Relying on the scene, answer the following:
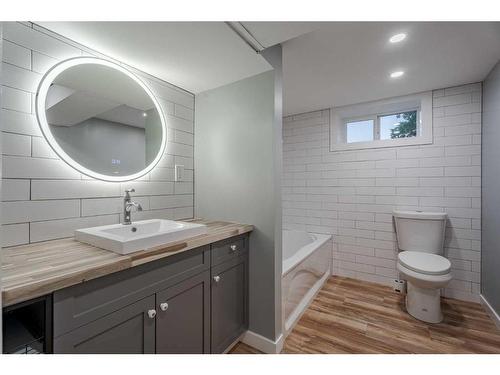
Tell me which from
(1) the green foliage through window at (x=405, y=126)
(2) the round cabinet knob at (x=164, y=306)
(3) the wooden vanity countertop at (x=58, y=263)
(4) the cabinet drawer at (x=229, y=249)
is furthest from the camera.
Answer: (1) the green foliage through window at (x=405, y=126)

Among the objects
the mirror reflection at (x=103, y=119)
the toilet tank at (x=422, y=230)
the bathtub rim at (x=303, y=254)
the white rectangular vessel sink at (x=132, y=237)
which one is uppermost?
the mirror reflection at (x=103, y=119)

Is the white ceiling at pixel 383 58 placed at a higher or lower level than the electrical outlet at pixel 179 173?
higher

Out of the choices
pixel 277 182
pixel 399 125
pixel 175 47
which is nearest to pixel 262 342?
pixel 277 182

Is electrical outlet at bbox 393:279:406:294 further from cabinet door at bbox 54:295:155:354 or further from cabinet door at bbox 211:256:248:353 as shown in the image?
cabinet door at bbox 54:295:155:354

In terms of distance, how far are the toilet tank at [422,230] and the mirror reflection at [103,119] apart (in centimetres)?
251

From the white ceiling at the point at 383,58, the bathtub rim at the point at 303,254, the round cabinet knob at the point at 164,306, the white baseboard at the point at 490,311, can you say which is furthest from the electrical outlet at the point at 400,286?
the round cabinet knob at the point at 164,306

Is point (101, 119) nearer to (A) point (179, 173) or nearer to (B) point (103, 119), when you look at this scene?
(B) point (103, 119)

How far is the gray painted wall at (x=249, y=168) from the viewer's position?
158 centimetres

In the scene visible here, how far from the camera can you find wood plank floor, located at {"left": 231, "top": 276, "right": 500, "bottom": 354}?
64.4 inches

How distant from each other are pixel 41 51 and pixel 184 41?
0.71 meters

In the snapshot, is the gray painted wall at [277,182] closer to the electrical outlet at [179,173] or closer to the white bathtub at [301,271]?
the white bathtub at [301,271]

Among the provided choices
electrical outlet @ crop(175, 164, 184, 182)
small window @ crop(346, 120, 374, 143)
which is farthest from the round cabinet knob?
small window @ crop(346, 120, 374, 143)
